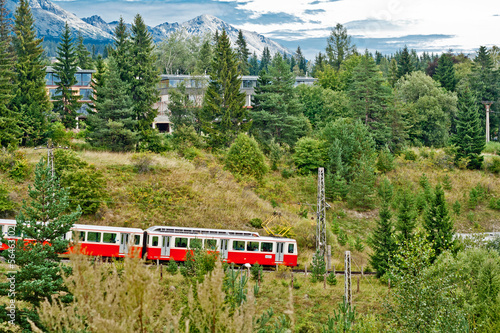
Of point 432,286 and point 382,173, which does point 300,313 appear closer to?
point 432,286

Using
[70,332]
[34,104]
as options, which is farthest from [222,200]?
[70,332]

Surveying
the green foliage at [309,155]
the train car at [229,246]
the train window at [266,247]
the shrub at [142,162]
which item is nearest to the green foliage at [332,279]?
the train car at [229,246]

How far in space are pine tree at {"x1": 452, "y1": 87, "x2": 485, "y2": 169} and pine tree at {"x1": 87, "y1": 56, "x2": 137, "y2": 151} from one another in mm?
40022

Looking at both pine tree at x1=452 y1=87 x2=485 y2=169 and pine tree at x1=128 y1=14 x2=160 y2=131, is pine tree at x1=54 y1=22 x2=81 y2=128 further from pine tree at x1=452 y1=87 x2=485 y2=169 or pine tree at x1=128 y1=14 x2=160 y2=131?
pine tree at x1=452 y1=87 x2=485 y2=169

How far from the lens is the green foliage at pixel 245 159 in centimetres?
4419

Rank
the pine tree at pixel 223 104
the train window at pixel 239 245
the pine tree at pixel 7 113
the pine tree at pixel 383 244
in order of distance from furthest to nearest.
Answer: the pine tree at pixel 223 104 < the pine tree at pixel 7 113 < the pine tree at pixel 383 244 < the train window at pixel 239 245

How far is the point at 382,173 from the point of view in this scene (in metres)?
51.3

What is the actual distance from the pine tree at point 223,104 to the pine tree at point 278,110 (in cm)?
310

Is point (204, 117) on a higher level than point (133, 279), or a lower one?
higher

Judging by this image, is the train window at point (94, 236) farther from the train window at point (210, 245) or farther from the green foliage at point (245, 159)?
the green foliage at point (245, 159)

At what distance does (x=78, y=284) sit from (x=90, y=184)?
30556mm

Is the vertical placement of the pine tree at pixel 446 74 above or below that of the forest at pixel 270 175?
above

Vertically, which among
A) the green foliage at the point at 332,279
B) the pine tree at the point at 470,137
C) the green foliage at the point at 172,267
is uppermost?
the pine tree at the point at 470,137

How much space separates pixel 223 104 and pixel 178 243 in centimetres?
2451
